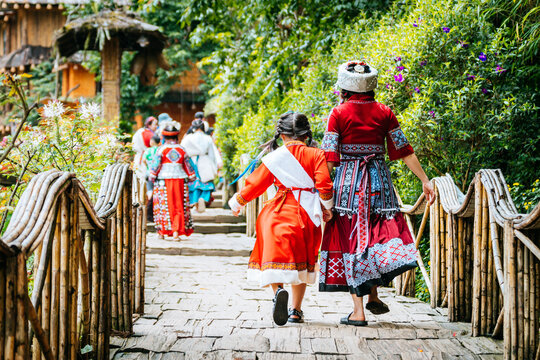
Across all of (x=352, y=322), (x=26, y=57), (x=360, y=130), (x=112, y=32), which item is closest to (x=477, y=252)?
(x=352, y=322)

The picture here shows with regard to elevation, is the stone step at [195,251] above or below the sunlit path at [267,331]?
above

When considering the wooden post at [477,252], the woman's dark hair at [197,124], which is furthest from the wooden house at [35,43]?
the wooden post at [477,252]

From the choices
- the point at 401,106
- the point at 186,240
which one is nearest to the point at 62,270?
the point at 401,106

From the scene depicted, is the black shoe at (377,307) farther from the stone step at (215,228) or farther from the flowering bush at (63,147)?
the stone step at (215,228)

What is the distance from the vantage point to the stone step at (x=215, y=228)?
36.3ft

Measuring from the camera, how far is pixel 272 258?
457cm

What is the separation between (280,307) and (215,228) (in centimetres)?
686

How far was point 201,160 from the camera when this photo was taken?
1155 cm

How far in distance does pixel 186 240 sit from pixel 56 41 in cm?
414

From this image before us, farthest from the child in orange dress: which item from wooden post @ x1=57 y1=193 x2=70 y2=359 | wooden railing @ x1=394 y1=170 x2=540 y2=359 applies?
wooden post @ x1=57 y1=193 x2=70 y2=359

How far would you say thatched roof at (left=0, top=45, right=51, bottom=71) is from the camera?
19.5 m

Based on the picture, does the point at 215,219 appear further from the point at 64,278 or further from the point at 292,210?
the point at 64,278

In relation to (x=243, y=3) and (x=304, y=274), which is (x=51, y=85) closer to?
(x=243, y=3)

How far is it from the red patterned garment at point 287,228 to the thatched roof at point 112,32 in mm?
6537
